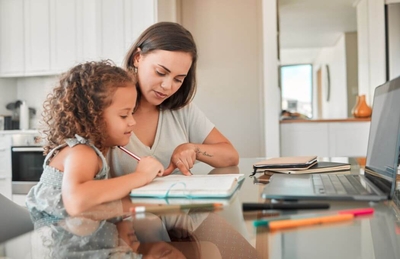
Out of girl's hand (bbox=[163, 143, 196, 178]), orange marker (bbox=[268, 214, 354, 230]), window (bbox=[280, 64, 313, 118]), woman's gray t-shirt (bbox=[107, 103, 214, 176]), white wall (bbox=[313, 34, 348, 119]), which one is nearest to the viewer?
orange marker (bbox=[268, 214, 354, 230])

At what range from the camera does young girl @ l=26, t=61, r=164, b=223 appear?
41.0 inches

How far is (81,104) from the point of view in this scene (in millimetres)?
1196

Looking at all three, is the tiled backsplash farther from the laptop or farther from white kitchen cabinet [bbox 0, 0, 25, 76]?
the laptop

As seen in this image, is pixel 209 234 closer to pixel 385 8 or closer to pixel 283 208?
pixel 283 208

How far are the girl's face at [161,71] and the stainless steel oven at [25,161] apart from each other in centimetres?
264

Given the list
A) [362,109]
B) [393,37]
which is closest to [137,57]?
→ [362,109]

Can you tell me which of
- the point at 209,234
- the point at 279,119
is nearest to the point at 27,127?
the point at 279,119

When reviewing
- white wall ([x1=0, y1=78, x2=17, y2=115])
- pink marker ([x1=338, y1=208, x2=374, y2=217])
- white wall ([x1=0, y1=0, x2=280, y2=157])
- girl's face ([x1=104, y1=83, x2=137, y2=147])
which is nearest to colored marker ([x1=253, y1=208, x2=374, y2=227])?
pink marker ([x1=338, y1=208, x2=374, y2=217])

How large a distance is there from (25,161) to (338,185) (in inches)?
135

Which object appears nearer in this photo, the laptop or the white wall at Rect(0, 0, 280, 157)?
the laptop

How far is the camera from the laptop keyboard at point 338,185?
3.21 ft

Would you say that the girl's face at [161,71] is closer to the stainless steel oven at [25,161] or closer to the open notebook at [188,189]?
the open notebook at [188,189]

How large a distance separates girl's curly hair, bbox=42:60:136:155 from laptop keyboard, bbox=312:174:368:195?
0.56 metres

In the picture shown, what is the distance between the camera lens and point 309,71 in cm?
541
